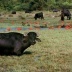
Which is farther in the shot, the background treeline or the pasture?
the background treeline

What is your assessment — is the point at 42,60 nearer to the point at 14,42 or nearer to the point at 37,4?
the point at 14,42

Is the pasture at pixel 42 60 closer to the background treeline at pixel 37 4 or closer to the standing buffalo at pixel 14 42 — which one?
the standing buffalo at pixel 14 42

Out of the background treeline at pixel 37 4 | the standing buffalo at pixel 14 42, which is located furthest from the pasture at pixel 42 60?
the background treeline at pixel 37 4

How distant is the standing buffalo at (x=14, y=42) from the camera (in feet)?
34.2

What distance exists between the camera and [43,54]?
11.1m

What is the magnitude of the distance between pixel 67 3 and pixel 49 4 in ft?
18.4

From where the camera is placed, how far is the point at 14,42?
10.5 metres

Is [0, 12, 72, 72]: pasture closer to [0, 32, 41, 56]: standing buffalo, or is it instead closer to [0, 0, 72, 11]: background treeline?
[0, 32, 41, 56]: standing buffalo

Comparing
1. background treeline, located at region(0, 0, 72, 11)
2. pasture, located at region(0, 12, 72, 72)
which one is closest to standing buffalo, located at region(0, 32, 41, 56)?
pasture, located at region(0, 12, 72, 72)

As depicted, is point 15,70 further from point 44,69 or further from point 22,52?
point 22,52

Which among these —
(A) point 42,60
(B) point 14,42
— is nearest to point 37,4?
(B) point 14,42

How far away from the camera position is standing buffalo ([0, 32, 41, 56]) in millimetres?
10434

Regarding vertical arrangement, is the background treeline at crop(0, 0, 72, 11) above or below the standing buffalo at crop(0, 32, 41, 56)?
below

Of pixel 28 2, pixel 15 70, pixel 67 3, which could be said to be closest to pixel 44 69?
pixel 15 70
